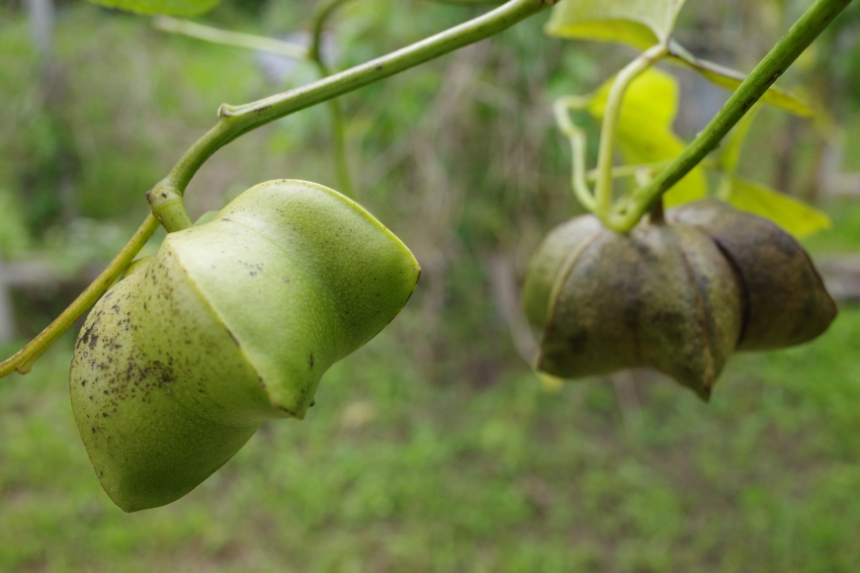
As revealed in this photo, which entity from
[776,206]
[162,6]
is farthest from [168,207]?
[776,206]

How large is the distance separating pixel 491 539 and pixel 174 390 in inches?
67.8

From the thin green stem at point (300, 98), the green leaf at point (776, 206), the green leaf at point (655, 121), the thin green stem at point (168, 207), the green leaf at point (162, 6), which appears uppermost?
the green leaf at point (162, 6)

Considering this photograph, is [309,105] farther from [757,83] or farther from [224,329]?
[757,83]

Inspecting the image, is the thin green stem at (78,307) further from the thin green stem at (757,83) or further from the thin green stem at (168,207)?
the thin green stem at (757,83)

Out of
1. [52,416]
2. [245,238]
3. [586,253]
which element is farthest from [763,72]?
[52,416]

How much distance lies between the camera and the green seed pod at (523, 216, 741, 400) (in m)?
0.48

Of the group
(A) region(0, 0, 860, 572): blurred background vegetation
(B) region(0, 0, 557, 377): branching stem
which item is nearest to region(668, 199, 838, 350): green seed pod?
(B) region(0, 0, 557, 377): branching stem

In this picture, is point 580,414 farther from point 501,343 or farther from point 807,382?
point 807,382

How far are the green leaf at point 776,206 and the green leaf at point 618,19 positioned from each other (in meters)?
0.18

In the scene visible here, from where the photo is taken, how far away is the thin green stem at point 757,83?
0.34 m

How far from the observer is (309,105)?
1.25 feet

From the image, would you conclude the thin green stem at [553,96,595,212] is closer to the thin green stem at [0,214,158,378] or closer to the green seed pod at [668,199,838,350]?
the green seed pod at [668,199,838,350]

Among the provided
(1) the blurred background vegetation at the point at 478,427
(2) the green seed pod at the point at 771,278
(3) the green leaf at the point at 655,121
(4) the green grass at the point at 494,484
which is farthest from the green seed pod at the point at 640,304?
(4) the green grass at the point at 494,484

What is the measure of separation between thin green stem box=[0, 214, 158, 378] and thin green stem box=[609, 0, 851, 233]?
0.34m
